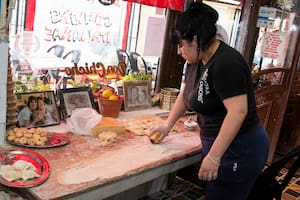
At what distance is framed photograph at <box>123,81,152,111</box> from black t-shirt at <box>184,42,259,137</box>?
682 millimetres

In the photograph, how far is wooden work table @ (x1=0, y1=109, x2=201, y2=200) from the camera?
4.61 ft

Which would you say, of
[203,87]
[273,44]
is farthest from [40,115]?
[273,44]

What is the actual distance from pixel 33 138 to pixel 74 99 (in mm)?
477

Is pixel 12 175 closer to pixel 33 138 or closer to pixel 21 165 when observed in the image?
pixel 21 165

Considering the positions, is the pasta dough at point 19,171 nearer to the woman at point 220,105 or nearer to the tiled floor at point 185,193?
the woman at point 220,105

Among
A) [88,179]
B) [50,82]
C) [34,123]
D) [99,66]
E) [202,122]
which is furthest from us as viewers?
[99,66]

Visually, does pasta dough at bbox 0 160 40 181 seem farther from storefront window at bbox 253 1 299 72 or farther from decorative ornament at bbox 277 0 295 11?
decorative ornament at bbox 277 0 295 11

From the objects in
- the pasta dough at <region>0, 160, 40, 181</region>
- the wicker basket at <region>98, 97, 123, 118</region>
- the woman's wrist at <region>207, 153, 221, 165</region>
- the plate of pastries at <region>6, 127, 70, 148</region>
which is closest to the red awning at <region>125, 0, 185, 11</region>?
the wicker basket at <region>98, 97, 123, 118</region>

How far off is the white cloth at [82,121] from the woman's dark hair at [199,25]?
75cm

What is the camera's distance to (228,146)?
63.7 inches

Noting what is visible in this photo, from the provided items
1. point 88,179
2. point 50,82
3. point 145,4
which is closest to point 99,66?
point 50,82

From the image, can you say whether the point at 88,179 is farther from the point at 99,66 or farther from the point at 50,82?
the point at 99,66

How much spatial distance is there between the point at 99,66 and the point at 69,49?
10.6 inches

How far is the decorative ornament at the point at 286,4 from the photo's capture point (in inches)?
131
